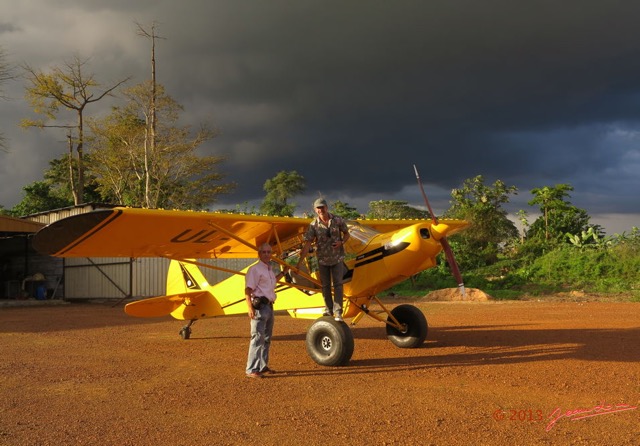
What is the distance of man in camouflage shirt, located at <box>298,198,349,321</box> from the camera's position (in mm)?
7465

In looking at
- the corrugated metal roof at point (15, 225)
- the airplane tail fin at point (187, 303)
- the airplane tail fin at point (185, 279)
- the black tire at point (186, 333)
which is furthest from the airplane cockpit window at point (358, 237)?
the corrugated metal roof at point (15, 225)

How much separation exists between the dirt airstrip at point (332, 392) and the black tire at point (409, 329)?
0.23 m

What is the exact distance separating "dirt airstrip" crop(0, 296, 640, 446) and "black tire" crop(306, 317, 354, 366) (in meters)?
0.18

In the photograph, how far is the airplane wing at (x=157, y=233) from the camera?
22.0 ft

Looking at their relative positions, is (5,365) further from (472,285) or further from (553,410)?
(472,285)

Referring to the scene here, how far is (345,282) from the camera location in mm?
8312

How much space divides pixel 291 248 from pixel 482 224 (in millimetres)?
24830

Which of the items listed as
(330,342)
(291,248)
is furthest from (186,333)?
(330,342)

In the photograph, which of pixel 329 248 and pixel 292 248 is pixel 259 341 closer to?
pixel 329 248

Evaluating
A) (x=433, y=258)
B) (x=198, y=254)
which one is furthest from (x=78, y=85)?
(x=433, y=258)

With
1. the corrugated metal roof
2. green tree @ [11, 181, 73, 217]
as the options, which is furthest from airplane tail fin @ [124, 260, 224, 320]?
green tree @ [11, 181, 73, 217]

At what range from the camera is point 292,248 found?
29.1ft

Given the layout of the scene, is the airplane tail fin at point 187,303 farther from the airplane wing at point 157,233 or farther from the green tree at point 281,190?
the green tree at point 281,190

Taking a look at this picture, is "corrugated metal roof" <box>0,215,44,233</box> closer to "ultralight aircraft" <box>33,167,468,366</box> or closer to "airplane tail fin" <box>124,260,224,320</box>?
"airplane tail fin" <box>124,260,224,320</box>
